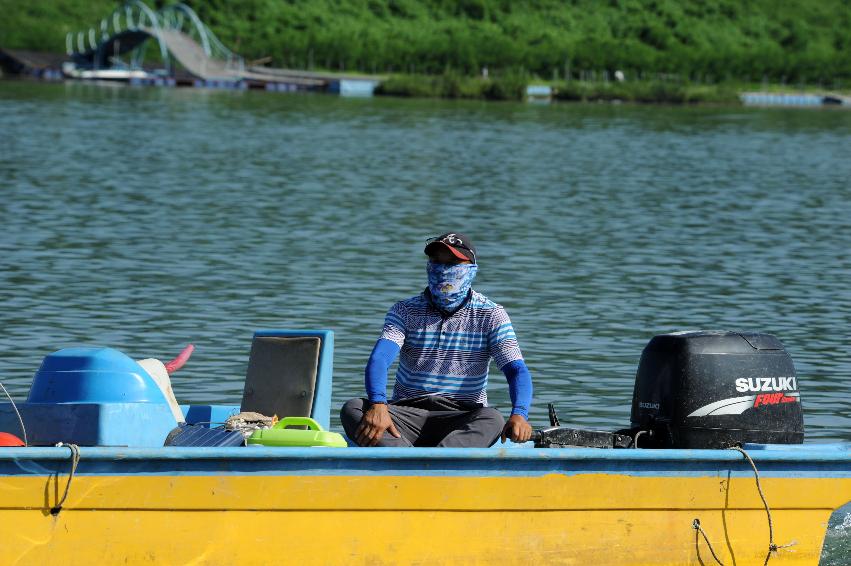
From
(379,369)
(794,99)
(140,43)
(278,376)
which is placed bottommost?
(794,99)

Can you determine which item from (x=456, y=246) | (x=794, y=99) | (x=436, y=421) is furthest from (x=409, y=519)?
(x=794, y=99)

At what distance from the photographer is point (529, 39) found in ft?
554

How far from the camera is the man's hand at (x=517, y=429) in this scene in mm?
8719

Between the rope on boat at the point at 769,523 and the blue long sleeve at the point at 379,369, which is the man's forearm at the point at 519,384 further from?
the rope on boat at the point at 769,523

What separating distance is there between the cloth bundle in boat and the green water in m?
3.61

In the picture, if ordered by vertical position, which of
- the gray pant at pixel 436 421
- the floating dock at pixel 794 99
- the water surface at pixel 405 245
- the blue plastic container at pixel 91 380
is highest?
the blue plastic container at pixel 91 380

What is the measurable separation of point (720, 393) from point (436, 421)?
1.68 meters

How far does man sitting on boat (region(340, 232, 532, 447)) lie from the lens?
895cm

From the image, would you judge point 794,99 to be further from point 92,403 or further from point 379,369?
point 92,403

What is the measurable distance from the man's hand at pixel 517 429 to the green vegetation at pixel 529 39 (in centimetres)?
9963

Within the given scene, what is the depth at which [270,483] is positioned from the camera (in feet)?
27.7

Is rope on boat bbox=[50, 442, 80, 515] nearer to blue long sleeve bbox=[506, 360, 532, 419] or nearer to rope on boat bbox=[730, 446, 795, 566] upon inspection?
blue long sleeve bbox=[506, 360, 532, 419]

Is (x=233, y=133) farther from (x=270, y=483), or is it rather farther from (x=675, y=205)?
(x=270, y=483)

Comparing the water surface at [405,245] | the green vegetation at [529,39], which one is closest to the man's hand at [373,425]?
the water surface at [405,245]
